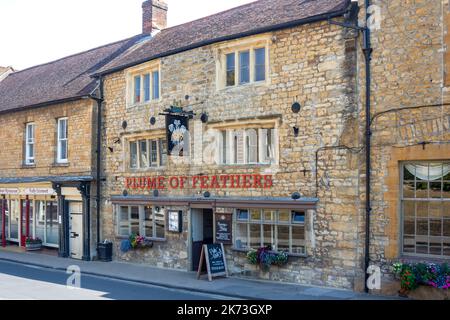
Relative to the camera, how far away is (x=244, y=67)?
14.8 meters

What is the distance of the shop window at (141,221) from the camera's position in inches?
672

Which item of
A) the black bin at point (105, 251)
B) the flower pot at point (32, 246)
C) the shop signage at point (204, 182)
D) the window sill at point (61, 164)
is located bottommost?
the flower pot at point (32, 246)

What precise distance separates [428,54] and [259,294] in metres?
6.60

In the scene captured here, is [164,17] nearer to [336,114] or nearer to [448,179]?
[336,114]

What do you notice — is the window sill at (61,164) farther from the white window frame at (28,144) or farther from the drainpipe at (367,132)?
the drainpipe at (367,132)

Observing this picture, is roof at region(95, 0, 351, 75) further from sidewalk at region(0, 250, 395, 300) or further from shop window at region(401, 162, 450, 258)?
sidewalk at region(0, 250, 395, 300)

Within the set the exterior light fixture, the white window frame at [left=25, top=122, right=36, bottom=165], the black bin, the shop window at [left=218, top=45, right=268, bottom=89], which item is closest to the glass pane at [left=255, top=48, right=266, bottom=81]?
the shop window at [left=218, top=45, right=268, bottom=89]

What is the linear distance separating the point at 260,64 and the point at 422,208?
5880 millimetres

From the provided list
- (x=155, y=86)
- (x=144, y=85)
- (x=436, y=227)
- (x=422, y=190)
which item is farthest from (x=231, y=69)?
(x=436, y=227)

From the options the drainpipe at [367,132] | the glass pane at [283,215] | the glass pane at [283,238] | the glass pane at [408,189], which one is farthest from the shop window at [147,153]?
the glass pane at [408,189]

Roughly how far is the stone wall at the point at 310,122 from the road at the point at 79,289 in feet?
8.13

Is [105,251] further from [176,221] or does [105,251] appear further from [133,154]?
[176,221]

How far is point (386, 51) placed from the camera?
466 inches

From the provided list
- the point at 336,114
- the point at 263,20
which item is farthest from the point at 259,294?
the point at 263,20
